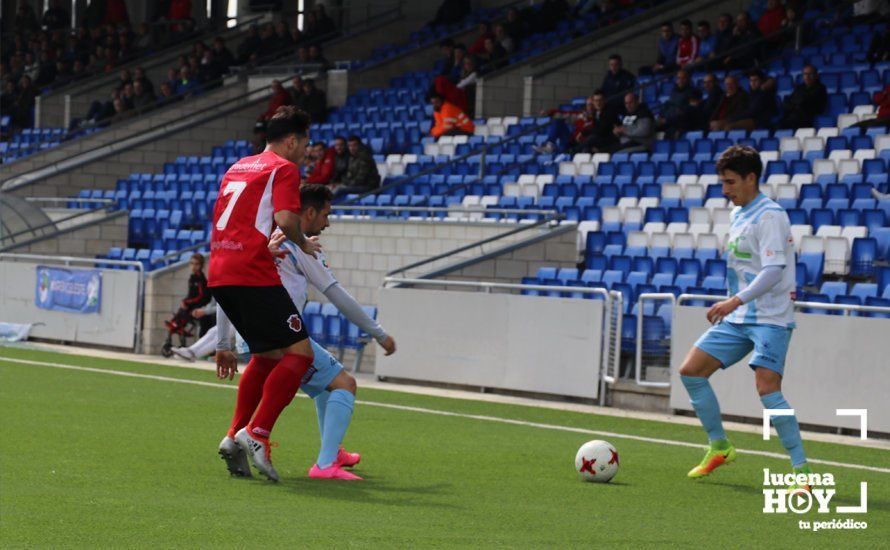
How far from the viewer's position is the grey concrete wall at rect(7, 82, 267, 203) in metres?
29.5

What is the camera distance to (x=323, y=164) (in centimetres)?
2347

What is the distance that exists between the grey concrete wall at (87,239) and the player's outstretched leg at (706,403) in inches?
655

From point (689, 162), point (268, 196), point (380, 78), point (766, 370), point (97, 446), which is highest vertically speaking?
point (380, 78)

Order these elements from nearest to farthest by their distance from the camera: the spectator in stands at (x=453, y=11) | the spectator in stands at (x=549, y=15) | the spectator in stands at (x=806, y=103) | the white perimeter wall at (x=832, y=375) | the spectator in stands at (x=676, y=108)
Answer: the white perimeter wall at (x=832, y=375) → the spectator in stands at (x=806, y=103) → the spectator in stands at (x=676, y=108) → the spectator in stands at (x=549, y=15) → the spectator in stands at (x=453, y=11)

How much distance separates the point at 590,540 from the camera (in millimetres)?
6949

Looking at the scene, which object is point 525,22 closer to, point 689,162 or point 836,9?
point 836,9

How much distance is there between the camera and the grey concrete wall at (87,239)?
2427 centimetres

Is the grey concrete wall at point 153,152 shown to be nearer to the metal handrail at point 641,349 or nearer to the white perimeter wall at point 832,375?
the metal handrail at point 641,349

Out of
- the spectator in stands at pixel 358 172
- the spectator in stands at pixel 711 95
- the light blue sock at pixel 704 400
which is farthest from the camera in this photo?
the spectator in stands at pixel 358 172

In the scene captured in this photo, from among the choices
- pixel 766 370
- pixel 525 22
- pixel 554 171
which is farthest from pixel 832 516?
pixel 525 22

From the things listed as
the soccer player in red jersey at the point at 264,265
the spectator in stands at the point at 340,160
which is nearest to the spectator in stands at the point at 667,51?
the spectator in stands at the point at 340,160

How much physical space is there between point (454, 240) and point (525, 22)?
401 inches

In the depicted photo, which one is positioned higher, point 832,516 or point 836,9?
point 836,9

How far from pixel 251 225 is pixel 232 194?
210mm
